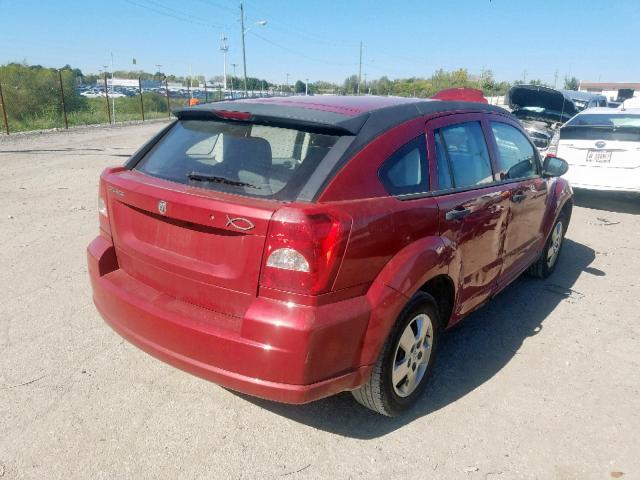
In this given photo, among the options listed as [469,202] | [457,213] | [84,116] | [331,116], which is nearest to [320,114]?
[331,116]

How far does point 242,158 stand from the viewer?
2.62 m

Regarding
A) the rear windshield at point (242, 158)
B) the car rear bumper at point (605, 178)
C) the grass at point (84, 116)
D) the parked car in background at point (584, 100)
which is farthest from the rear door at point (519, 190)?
the grass at point (84, 116)

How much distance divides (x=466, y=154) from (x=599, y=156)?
21.4 feet

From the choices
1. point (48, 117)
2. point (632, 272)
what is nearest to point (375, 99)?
point (632, 272)

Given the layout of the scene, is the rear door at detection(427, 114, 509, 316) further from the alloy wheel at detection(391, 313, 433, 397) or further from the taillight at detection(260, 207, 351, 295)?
the taillight at detection(260, 207, 351, 295)

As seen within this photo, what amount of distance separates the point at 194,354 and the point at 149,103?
41.5 metres

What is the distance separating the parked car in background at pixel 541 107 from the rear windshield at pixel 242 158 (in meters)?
11.1

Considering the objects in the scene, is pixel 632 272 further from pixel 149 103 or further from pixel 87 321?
pixel 149 103

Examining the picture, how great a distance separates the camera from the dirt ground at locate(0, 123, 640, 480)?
252 cm

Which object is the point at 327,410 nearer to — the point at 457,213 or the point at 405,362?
the point at 405,362

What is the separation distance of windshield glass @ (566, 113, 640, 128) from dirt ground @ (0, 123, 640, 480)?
17.4 ft

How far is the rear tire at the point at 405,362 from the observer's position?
264 centimetres

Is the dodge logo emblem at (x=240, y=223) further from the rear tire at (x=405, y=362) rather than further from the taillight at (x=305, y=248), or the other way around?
the rear tire at (x=405, y=362)

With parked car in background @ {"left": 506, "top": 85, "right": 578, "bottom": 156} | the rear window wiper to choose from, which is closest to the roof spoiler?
the rear window wiper
